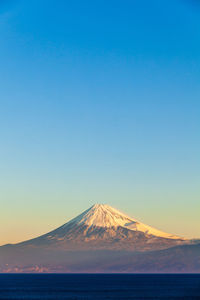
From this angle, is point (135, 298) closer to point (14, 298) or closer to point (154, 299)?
point (154, 299)

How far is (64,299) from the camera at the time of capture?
148500mm

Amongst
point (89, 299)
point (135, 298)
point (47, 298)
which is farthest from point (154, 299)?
point (47, 298)

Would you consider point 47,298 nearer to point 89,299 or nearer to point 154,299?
point 89,299

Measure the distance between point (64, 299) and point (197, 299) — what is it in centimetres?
3486

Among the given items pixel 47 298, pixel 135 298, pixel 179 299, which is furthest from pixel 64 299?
pixel 179 299

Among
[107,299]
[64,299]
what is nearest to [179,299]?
[107,299]

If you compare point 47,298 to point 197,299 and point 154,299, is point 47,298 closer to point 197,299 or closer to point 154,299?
point 154,299

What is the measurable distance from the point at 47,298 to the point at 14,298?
8799 millimetres

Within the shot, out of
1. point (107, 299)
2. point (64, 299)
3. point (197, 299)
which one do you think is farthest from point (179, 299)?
point (64, 299)

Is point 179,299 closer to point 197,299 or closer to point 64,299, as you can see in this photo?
point 197,299

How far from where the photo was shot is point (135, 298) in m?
150

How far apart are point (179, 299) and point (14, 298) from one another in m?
43.8

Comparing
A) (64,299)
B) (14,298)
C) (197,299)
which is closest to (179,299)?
(197,299)

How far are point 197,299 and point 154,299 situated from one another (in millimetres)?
11473
